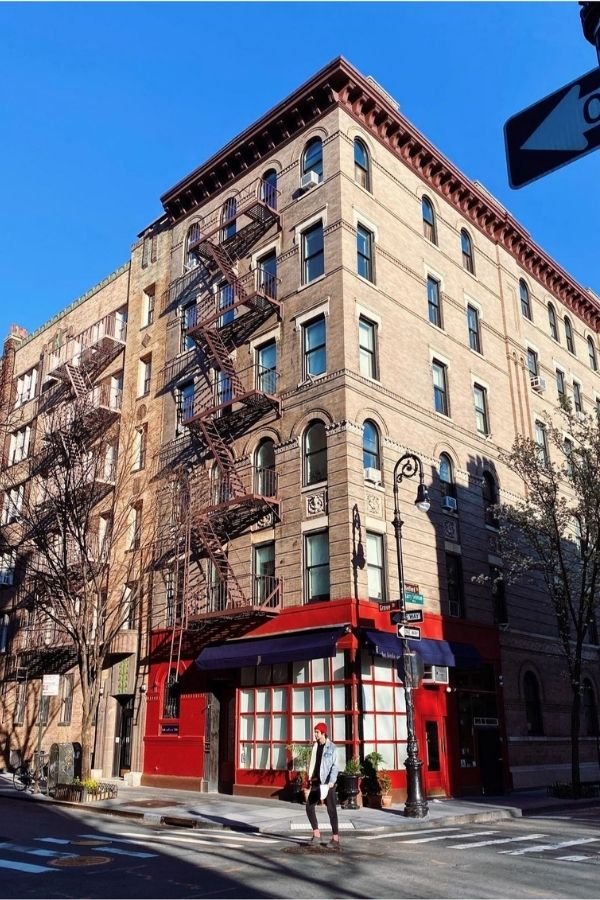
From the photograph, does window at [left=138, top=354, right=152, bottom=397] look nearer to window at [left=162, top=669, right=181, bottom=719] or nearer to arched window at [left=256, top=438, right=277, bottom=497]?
arched window at [left=256, top=438, right=277, bottom=497]

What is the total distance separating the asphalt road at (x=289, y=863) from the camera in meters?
8.63

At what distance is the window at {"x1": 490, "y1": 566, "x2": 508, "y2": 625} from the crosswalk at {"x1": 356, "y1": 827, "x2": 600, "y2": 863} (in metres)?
12.1

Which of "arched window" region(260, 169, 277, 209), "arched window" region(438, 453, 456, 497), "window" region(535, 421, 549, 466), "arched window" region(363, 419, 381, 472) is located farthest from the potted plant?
"arched window" region(260, 169, 277, 209)

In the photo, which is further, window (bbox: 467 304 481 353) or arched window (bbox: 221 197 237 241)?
window (bbox: 467 304 481 353)

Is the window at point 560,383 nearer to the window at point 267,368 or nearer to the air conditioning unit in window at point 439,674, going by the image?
the window at point 267,368

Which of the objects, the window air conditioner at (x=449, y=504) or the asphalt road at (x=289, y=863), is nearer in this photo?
the asphalt road at (x=289, y=863)

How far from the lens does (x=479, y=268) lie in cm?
3170

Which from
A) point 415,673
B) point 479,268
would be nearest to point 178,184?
point 479,268

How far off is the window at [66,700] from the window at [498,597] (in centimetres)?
1609

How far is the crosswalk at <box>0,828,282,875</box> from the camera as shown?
34.7 ft

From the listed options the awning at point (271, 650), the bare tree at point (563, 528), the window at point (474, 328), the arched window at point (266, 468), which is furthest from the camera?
the window at point (474, 328)

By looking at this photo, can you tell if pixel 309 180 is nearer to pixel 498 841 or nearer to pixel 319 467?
pixel 319 467

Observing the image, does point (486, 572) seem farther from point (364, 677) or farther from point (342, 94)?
point (342, 94)

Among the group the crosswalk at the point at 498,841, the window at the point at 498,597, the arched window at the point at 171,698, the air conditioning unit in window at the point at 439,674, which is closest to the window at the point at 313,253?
the window at the point at 498,597
